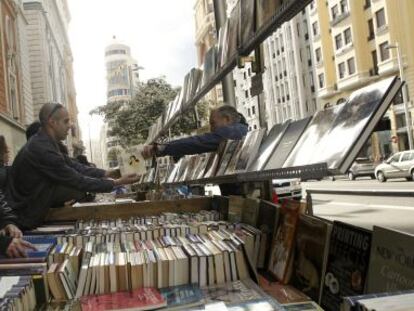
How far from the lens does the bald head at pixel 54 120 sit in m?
3.82

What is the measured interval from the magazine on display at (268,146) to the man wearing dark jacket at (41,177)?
1698 mm

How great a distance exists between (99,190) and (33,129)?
6.16ft

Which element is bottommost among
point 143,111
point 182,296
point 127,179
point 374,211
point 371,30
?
point 374,211

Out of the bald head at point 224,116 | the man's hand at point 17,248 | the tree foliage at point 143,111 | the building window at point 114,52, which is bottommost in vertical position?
the man's hand at point 17,248

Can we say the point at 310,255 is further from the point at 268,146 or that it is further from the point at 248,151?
the point at 248,151

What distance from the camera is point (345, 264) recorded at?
5.54ft

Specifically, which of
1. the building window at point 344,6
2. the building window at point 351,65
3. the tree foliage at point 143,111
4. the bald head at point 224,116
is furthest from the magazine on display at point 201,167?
the building window at point 344,6

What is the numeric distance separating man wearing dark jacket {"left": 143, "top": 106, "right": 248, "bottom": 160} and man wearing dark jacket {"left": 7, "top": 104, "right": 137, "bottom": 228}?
0.62 metres

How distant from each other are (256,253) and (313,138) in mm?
730

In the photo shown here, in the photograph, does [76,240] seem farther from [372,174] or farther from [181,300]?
[372,174]

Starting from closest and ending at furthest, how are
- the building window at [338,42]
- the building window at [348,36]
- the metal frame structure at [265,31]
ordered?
1. the metal frame structure at [265,31]
2. the building window at [348,36]
3. the building window at [338,42]

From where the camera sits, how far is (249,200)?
9.24 feet

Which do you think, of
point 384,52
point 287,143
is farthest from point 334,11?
point 287,143

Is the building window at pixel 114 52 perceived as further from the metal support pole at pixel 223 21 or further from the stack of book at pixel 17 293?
the stack of book at pixel 17 293
